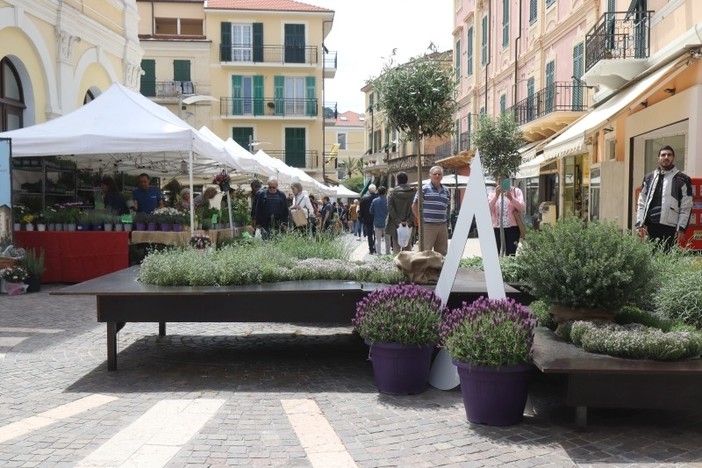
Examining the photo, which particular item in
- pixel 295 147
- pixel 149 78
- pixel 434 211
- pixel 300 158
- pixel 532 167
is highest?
pixel 149 78

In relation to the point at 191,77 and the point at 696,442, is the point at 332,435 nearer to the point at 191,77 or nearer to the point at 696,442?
the point at 696,442

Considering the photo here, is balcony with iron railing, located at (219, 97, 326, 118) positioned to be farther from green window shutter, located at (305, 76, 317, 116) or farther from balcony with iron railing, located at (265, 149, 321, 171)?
balcony with iron railing, located at (265, 149, 321, 171)

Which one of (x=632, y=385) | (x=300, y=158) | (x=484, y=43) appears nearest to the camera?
(x=632, y=385)

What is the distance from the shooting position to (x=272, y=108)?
45.5m

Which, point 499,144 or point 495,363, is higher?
point 499,144

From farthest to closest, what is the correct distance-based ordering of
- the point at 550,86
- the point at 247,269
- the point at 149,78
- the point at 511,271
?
the point at 149,78 < the point at 550,86 < the point at 511,271 < the point at 247,269

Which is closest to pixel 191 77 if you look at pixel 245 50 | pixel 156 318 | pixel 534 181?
pixel 245 50

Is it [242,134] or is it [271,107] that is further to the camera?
[242,134]

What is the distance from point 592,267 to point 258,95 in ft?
138

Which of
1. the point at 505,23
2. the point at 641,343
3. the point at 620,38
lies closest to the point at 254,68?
the point at 505,23

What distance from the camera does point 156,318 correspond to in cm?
601

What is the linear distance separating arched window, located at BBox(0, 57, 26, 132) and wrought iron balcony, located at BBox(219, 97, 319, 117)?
29.8 meters

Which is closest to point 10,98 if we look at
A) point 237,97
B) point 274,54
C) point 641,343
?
point 641,343

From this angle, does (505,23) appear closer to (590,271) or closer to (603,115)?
(603,115)
